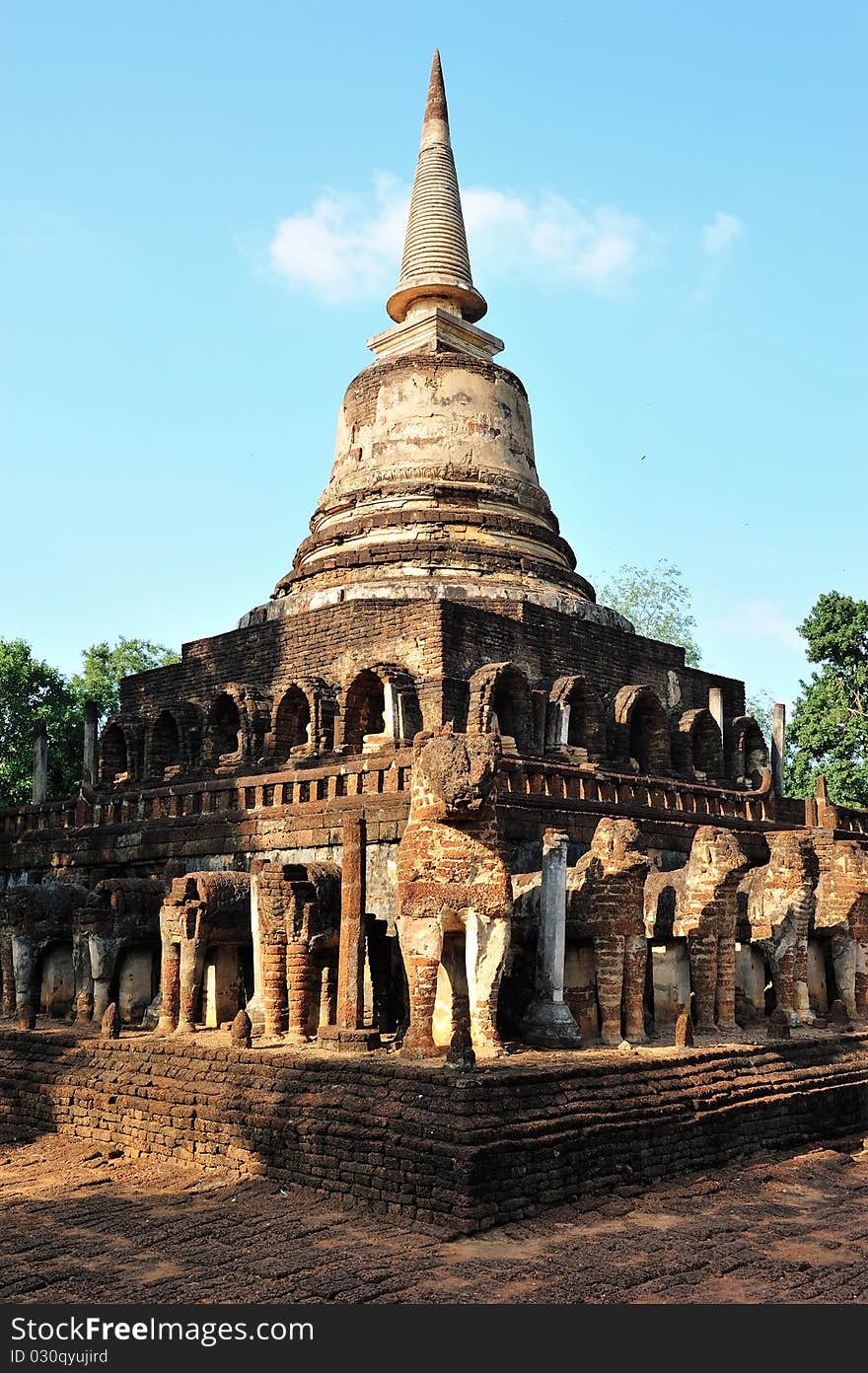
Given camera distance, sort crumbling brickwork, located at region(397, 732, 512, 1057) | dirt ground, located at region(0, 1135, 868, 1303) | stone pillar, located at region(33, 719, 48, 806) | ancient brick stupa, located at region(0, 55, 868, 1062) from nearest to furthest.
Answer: dirt ground, located at region(0, 1135, 868, 1303)
crumbling brickwork, located at region(397, 732, 512, 1057)
ancient brick stupa, located at region(0, 55, 868, 1062)
stone pillar, located at region(33, 719, 48, 806)

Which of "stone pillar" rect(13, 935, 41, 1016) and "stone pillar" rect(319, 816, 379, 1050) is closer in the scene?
"stone pillar" rect(319, 816, 379, 1050)

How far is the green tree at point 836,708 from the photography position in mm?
29766

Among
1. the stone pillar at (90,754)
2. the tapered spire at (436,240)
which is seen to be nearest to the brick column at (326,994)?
the stone pillar at (90,754)

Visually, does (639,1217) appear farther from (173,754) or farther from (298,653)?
(173,754)

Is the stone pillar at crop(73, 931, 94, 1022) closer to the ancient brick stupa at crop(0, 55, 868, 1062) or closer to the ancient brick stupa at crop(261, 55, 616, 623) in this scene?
the ancient brick stupa at crop(0, 55, 868, 1062)

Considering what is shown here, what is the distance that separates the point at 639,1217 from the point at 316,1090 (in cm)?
283

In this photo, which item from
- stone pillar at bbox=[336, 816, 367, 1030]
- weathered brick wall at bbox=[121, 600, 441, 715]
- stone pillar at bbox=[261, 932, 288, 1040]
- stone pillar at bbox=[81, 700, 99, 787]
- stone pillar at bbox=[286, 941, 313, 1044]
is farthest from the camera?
stone pillar at bbox=[81, 700, 99, 787]

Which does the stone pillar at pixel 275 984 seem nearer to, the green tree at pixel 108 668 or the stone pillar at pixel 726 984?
the stone pillar at pixel 726 984

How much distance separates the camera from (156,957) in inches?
602

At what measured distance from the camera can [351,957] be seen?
12.1 m

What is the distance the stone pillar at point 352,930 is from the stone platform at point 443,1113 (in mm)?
920

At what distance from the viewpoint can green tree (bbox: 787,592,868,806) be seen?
2977cm

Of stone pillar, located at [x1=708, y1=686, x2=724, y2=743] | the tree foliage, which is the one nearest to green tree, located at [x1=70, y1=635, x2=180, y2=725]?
the tree foliage

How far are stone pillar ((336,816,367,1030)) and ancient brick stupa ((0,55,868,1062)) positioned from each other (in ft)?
0.10
